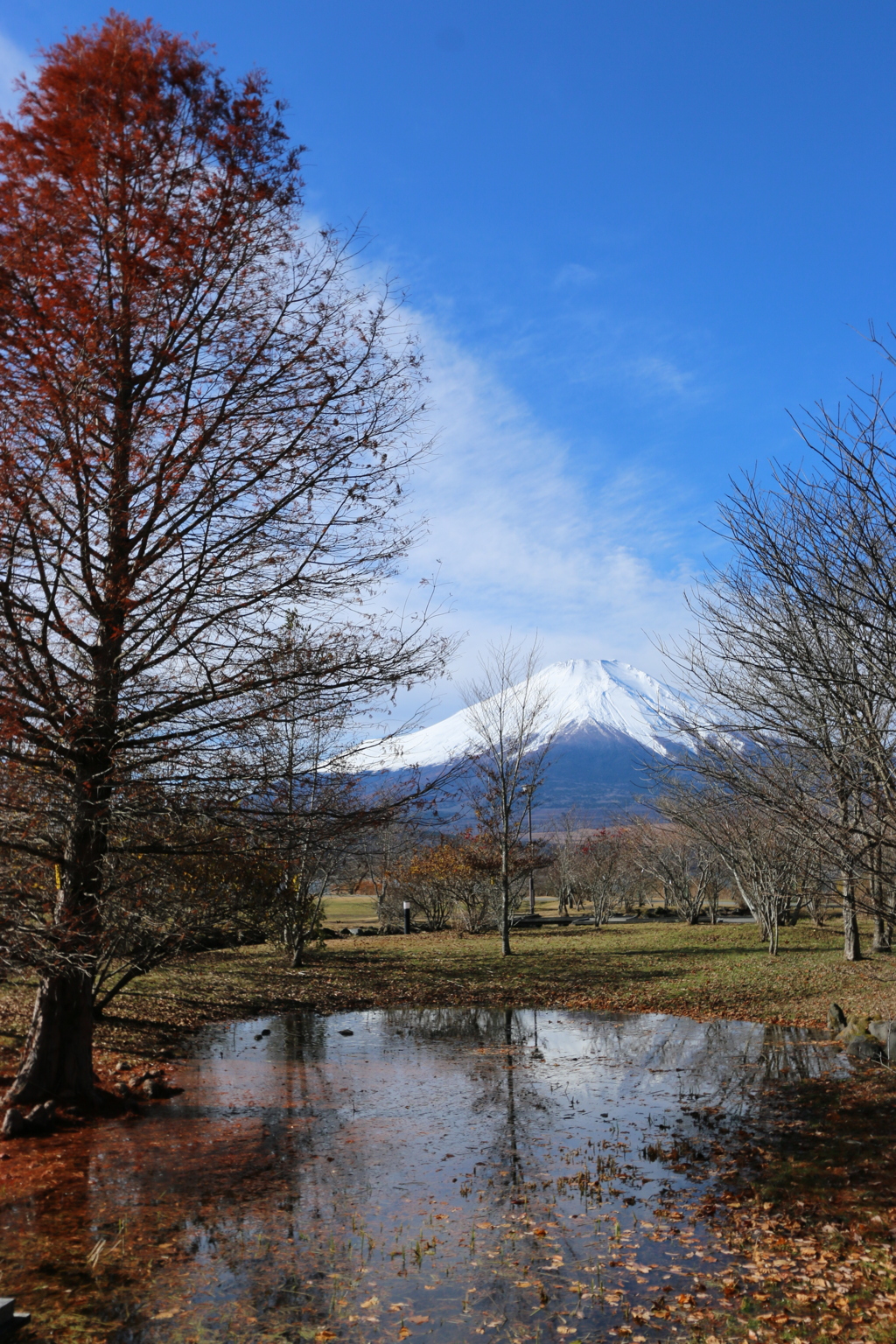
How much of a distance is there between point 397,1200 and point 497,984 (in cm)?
1078

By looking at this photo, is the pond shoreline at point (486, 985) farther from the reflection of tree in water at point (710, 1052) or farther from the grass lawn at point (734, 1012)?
the reflection of tree in water at point (710, 1052)

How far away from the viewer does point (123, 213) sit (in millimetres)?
6695

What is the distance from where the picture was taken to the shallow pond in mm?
4328

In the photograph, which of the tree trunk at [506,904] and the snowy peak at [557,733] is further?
the tree trunk at [506,904]

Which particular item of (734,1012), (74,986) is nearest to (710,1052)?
(734,1012)

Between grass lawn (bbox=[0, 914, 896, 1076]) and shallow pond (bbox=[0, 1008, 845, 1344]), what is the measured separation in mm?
2573

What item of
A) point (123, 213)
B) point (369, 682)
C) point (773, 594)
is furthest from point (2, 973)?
point (773, 594)

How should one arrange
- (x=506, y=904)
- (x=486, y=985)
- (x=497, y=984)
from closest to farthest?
1. (x=486, y=985)
2. (x=497, y=984)
3. (x=506, y=904)

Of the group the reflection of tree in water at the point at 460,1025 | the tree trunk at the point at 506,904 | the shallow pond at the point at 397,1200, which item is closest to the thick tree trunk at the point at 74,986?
the shallow pond at the point at 397,1200

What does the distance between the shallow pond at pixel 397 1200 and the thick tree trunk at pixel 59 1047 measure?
0.47 meters

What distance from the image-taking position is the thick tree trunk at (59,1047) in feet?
23.6

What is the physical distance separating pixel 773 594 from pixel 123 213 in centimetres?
603

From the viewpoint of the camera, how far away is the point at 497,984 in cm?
1630

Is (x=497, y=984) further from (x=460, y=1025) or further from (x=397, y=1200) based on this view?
(x=397, y=1200)
